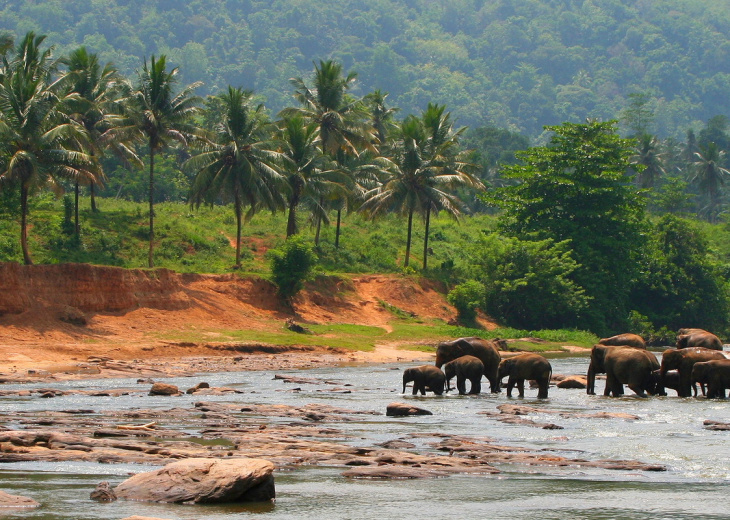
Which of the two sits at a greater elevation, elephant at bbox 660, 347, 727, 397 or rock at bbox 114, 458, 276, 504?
elephant at bbox 660, 347, 727, 397

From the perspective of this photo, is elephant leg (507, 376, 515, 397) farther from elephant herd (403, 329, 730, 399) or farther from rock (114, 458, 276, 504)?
rock (114, 458, 276, 504)

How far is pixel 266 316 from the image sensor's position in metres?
49.9

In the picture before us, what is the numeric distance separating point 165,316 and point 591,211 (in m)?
27.6

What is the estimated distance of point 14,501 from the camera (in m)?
12.4

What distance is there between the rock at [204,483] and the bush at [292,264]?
37.8m

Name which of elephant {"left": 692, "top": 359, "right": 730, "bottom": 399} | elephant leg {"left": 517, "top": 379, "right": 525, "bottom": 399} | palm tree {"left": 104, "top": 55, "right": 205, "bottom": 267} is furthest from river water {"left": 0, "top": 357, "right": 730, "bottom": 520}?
palm tree {"left": 104, "top": 55, "right": 205, "bottom": 267}

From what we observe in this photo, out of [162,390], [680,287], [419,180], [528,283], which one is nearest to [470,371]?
[162,390]

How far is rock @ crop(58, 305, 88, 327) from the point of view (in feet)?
134

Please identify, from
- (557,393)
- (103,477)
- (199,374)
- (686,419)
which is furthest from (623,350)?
(103,477)

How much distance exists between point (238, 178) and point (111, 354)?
17728mm

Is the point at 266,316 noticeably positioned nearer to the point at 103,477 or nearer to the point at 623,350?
the point at 623,350

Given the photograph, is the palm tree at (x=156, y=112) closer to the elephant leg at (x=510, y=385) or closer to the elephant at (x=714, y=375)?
the elephant leg at (x=510, y=385)

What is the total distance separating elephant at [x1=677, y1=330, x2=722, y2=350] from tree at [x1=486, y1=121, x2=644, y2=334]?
60.5 ft

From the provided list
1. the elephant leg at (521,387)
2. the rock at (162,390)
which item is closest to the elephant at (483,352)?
the elephant leg at (521,387)
